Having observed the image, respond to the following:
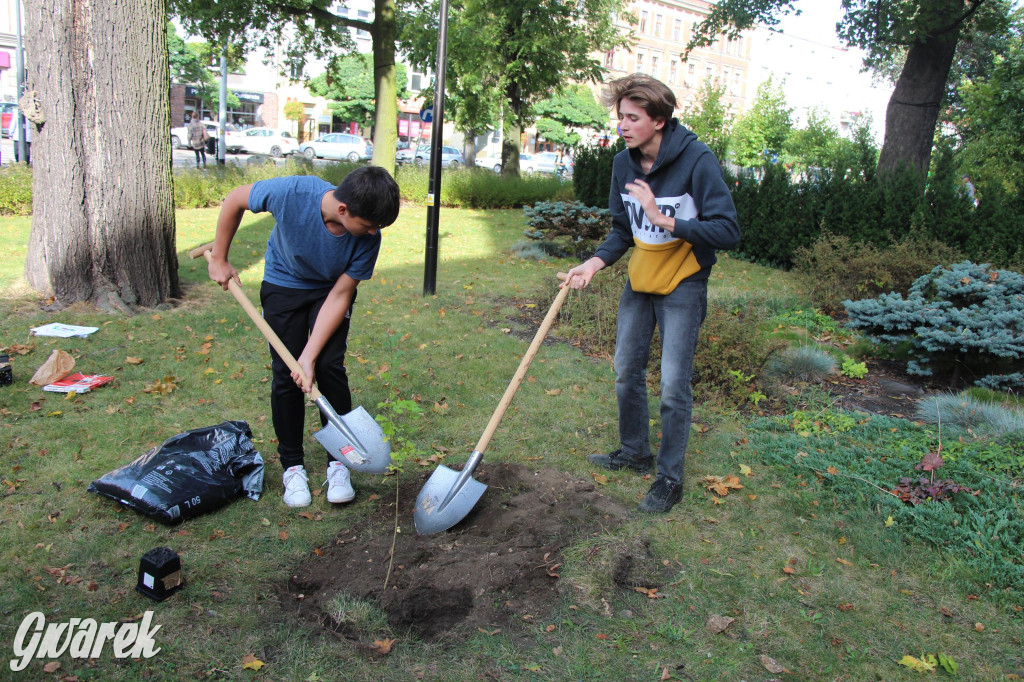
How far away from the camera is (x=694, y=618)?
8.82 feet

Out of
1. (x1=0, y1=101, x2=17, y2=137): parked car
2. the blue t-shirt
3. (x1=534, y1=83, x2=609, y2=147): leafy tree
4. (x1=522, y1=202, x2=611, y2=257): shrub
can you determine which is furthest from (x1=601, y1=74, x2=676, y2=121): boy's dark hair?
(x1=534, y1=83, x2=609, y2=147): leafy tree

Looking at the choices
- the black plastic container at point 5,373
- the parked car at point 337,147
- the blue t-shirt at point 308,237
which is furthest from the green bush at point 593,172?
the parked car at point 337,147

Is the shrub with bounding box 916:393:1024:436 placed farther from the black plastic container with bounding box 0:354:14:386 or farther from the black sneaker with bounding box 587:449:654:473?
the black plastic container with bounding box 0:354:14:386

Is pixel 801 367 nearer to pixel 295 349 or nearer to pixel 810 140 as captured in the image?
pixel 295 349

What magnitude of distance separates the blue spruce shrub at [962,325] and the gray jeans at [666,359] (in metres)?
2.69

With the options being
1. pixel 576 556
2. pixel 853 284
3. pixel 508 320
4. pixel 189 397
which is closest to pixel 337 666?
pixel 576 556

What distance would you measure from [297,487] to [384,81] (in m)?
15.7

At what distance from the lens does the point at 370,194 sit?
2.82m

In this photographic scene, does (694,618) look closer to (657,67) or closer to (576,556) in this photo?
(576,556)

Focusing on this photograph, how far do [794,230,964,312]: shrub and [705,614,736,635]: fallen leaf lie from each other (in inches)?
219

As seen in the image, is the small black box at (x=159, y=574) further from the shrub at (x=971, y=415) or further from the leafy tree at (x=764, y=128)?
the leafy tree at (x=764, y=128)

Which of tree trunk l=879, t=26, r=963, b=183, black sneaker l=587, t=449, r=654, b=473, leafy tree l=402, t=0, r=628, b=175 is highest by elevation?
leafy tree l=402, t=0, r=628, b=175

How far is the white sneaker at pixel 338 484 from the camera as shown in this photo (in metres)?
3.38

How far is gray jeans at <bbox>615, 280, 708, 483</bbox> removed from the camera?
3346 mm
